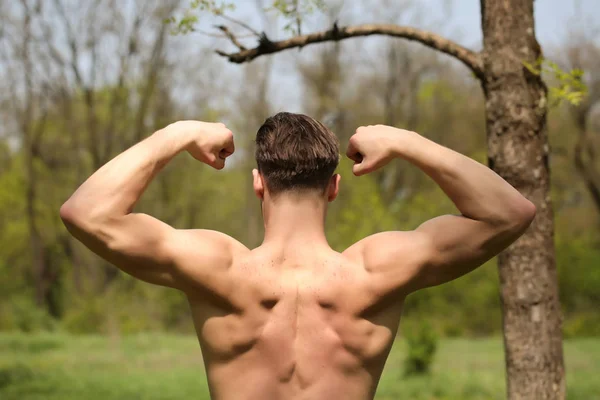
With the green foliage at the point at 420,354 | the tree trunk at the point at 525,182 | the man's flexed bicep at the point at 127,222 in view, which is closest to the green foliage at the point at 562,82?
the tree trunk at the point at 525,182

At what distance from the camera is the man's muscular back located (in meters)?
2.21

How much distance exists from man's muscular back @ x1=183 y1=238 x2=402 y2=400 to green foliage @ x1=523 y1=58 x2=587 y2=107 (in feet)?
9.04

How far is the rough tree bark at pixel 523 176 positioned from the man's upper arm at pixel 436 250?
2800mm

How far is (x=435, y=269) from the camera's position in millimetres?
2244

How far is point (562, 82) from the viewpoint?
4844mm

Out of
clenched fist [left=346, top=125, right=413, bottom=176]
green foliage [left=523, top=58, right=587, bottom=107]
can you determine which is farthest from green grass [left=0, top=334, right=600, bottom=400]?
clenched fist [left=346, top=125, right=413, bottom=176]

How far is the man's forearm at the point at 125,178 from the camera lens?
2.12 metres

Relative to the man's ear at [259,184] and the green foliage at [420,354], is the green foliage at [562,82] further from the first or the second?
the green foliage at [420,354]

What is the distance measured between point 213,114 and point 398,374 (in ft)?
53.7

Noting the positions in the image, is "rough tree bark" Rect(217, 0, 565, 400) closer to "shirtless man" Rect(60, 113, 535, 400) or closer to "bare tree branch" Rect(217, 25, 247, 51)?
"bare tree branch" Rect(217, 25, 247, 51)

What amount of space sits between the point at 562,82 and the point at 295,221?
3.21 meters

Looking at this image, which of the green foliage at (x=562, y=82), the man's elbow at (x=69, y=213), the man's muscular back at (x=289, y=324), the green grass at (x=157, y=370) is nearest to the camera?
the man's elbow at (x=69, y=213)

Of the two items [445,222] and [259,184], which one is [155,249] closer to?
[259,184]

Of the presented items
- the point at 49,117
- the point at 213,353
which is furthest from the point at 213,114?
the point at 213,353
